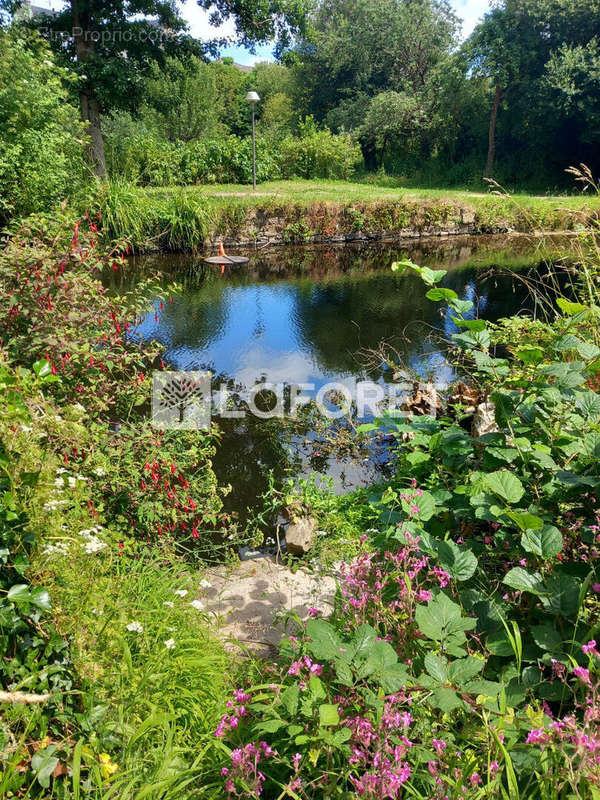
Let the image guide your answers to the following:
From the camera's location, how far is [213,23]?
12.1 meters

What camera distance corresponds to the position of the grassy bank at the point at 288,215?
1054 cm

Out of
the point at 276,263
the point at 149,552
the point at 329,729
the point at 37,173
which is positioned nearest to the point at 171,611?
the point at 149,552

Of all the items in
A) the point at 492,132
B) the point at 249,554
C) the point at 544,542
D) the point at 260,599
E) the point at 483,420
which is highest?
the point at 492,132

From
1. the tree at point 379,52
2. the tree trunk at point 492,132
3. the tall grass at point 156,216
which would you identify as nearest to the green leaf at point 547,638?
the tall grass at point 156,216

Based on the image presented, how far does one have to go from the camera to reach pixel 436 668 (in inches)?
45.6

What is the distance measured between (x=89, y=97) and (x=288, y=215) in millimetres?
5405

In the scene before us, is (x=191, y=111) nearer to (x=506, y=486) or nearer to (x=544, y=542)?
(x=506, y=486)

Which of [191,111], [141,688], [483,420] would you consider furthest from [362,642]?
[191,111]

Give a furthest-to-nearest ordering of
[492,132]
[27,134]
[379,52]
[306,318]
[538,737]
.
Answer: [379,52] < [492,132] < [27,134] < [306,318] < [538,737]

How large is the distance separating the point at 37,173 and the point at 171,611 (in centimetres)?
828

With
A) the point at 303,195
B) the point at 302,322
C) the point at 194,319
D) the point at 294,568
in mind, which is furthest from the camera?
the point at 303,195

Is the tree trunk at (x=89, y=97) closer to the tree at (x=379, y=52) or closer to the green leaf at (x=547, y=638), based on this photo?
the green leaf at (x=547, y=638)

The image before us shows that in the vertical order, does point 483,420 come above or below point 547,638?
below

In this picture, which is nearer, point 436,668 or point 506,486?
point 436,668
